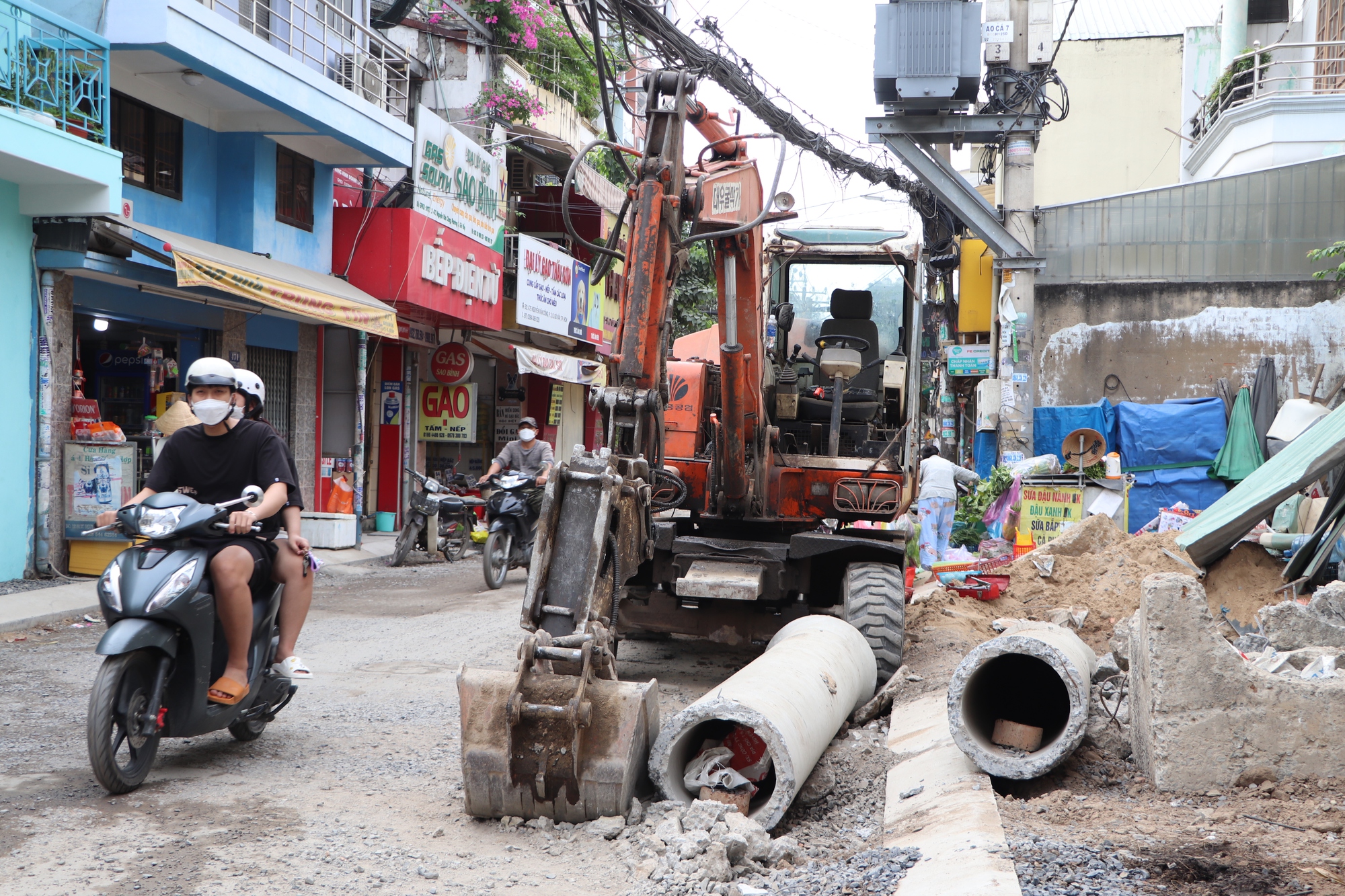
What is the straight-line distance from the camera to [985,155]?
20688 mm

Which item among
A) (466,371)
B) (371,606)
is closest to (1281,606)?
(371,606)

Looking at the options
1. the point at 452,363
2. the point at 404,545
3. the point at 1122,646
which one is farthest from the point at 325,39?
the point at 1122,646

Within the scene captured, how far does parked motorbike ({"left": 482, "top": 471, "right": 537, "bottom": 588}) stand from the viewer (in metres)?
11.6

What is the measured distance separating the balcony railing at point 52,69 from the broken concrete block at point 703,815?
9.01 metres

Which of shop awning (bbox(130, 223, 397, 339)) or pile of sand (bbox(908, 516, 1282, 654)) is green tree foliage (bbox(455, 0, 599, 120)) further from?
pile of sand (bbox(908, 516, 1282, 654))

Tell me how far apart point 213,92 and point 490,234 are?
6.94m

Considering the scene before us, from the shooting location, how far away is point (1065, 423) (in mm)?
14914

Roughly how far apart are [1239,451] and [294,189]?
42.9ft

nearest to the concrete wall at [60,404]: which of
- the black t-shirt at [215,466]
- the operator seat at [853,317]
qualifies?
the black t-shirt at [215,466]

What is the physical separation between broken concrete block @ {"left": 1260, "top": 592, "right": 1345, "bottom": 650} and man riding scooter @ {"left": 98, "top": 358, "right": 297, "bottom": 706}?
521 centimetres

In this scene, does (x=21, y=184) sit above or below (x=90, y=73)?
below

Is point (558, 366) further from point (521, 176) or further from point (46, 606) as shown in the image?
point (46, 606)

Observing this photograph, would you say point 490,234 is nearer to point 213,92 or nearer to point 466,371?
point 466,371

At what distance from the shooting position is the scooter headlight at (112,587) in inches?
171
